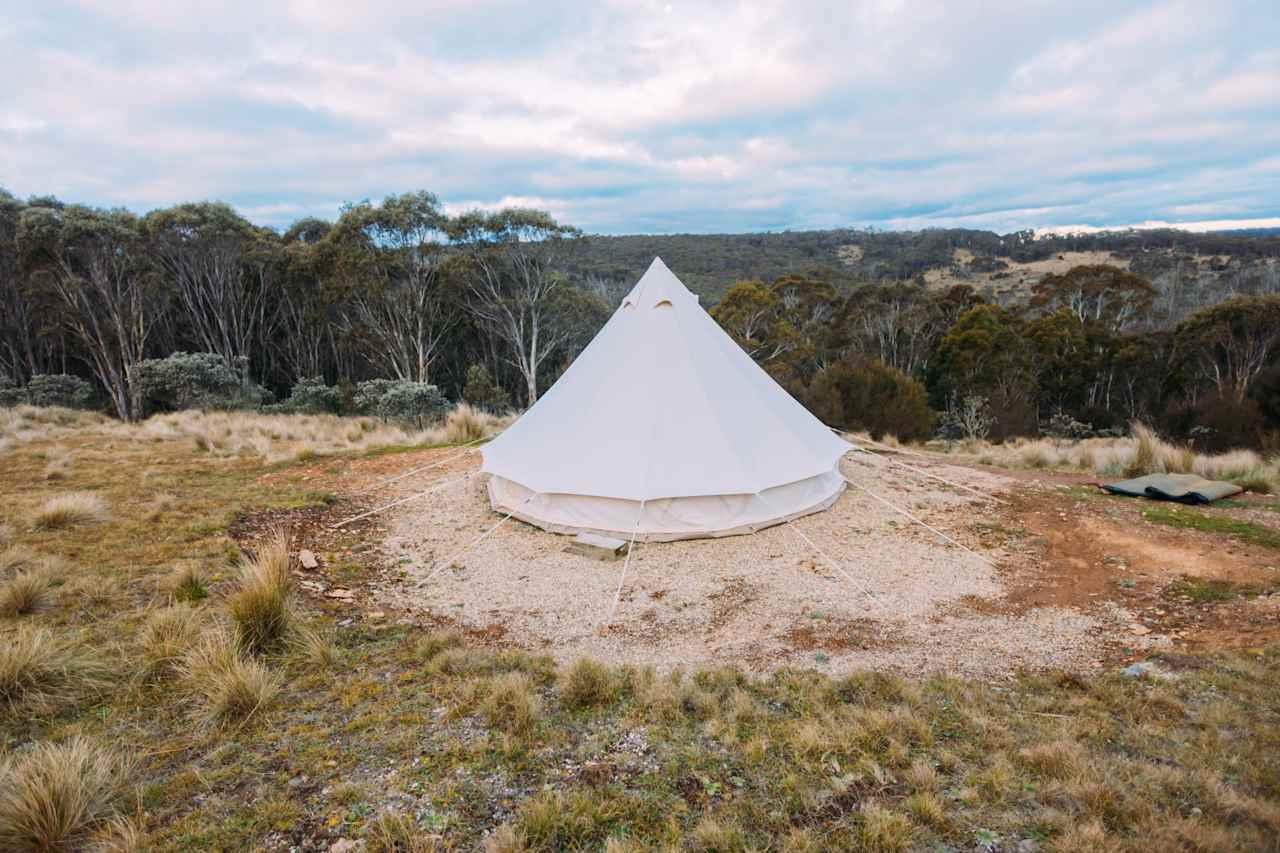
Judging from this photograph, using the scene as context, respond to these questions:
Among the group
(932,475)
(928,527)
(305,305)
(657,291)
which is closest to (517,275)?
(305,305)

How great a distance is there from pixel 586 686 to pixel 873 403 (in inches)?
555

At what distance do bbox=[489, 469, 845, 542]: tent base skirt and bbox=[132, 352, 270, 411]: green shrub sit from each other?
15.9 metres

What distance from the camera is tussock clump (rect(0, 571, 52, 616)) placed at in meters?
4.04

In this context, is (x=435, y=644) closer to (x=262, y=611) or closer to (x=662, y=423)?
(x=262, y=611)

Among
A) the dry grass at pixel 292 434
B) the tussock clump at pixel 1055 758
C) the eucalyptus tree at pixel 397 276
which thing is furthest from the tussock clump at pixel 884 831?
the eucalyptus tree at pixel 397 276

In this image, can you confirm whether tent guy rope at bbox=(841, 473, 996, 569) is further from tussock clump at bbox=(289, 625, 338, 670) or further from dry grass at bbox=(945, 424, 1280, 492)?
tussock clump at bbox=(289, 625, 338, 670)

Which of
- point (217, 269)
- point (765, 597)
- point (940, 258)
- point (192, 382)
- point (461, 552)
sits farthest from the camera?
point (940, 258)

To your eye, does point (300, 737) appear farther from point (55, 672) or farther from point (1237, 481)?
point (1237, 481)

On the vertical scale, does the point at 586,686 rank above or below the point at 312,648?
below

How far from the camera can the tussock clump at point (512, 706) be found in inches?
127

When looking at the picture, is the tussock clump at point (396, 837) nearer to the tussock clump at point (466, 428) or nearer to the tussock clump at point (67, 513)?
the tussock clump at point (67, 513)

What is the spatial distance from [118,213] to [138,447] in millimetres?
14896

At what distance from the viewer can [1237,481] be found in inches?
307

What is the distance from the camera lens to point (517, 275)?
74.8 feet
